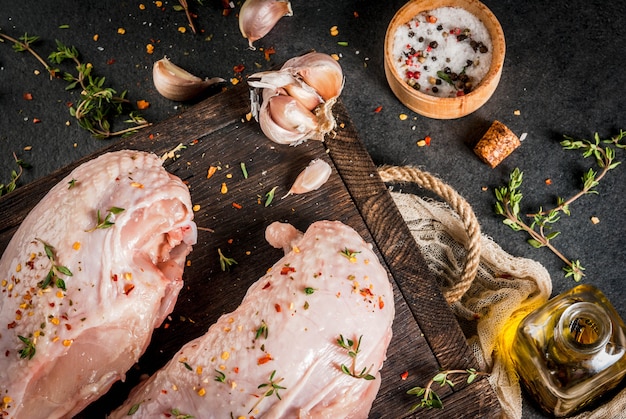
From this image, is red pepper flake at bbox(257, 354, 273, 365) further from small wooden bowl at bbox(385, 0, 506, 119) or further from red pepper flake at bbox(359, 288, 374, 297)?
small wooden bowl at bbox(385, 0, 506, 119)

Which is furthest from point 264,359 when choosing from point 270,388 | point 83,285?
point 83,285

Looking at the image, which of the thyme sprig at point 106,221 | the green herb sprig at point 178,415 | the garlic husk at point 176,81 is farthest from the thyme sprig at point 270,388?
the garlic husk at point 176,81

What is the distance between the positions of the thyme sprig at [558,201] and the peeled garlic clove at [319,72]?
77 cm

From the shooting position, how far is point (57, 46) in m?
2.93

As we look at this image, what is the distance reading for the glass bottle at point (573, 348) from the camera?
7.44 feet

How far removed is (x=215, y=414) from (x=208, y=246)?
23.3 inches

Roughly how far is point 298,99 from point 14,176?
1195 millimetres

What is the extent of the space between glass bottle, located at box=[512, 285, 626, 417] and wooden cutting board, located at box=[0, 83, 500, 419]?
0.22 m

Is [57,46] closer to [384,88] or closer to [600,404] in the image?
[384,88]

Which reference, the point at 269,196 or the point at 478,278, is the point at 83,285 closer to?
the point at 269,196

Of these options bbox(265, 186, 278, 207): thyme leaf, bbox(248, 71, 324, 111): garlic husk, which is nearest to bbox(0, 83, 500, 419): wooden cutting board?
bbox(265, 186, 278, 207): thyme leaf

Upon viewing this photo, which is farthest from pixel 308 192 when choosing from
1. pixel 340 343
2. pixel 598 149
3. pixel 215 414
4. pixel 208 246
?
pixel 598 149

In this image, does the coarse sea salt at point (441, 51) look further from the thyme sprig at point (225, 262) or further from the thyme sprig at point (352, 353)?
the thyme sprig at point (352, 353)

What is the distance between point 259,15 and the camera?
8.80 feet
